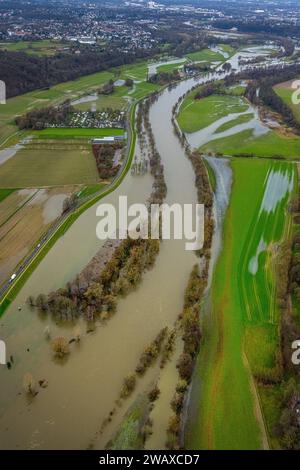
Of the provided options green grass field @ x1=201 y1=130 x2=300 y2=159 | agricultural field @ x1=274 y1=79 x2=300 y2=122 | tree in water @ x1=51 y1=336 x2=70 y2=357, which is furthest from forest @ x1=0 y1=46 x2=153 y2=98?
tree in water @ x1=51 y1=336 x2=70 y2=357

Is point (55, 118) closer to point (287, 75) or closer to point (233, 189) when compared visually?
point (233, 189)

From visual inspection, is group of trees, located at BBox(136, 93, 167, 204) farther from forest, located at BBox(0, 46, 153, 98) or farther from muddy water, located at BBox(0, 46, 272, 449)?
forest, located at BBox(0, 46, 153, 98)

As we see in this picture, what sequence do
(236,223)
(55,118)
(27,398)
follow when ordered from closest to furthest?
(27,398)
(236,223)
(55,118)

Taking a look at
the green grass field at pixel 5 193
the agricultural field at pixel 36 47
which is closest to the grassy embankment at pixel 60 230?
the green grass field at pixel 5 193

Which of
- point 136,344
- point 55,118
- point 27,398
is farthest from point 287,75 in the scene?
point 27,398

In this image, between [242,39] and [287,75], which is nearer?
[287,75]

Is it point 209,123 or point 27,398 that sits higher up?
point 209,123
